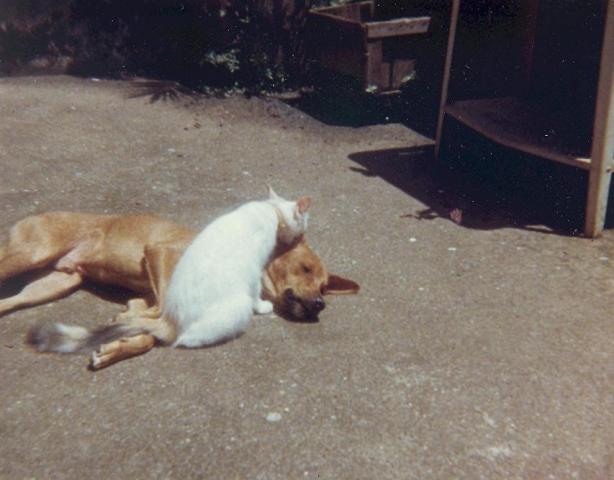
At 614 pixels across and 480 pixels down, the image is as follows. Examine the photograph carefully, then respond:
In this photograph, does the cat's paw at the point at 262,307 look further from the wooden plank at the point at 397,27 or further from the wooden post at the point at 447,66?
the wooden plank at the point at 397,27

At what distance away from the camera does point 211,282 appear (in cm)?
421

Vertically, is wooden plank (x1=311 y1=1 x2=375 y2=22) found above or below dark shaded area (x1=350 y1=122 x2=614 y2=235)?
→ above

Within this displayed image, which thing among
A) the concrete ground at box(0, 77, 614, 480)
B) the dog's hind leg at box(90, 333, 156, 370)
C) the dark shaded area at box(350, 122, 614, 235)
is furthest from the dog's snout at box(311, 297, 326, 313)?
the dark shaded area at box(350, 122, 614, 235)

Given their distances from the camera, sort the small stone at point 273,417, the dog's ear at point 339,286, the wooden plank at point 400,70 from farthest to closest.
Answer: the wooden plank at point 400,70 → the dog's ear at point 339,286 → the small stone at point 273,417

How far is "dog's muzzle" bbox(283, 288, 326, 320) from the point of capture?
454 cm

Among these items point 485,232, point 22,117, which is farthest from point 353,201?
point 22,117

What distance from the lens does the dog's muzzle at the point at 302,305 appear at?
4543 mm

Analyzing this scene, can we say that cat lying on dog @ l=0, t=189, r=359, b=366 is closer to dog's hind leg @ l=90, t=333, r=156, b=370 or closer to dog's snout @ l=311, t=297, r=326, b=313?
dog's snout @ l=311, t=297, r=326, b=313

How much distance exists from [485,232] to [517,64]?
3293 mm

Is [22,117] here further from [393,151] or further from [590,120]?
[590,120]

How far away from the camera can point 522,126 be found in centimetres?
751

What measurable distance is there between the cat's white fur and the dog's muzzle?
0.21 metres

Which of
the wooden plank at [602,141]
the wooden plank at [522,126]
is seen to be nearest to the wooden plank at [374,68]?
the wooden plank at [522,126]

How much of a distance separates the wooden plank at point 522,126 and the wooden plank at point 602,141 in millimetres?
141
